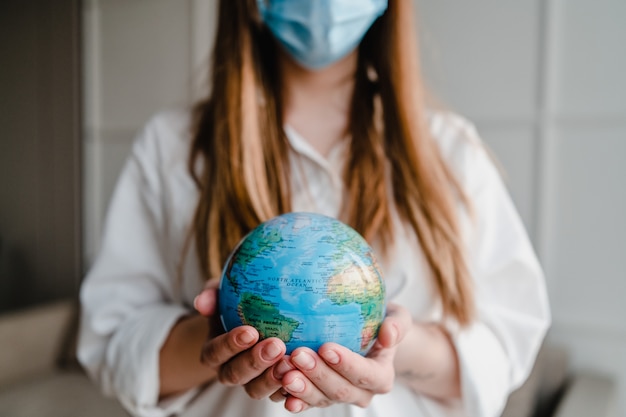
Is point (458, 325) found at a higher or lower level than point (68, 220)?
higher

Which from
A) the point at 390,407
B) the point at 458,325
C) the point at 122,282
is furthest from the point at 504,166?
the point at 122,282

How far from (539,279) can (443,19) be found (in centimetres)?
154

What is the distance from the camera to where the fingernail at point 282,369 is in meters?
0.73

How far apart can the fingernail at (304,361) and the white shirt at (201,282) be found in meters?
0.34

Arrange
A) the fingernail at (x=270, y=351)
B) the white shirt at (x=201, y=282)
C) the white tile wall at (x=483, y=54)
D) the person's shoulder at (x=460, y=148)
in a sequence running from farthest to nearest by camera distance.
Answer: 1. the white tile wall at (x=483, y=54)
2. the person's shoulder at (x=460, y=148)
3. the white shirt at (x=201, y=282)
4. the fingernail at (x=270, y=351)

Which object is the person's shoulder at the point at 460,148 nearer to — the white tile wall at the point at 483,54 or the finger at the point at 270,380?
the finger at the point at 270,380

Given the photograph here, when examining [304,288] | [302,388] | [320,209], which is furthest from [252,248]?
[320,209]

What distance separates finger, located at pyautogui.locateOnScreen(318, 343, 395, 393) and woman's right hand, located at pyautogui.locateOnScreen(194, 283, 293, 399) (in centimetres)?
6

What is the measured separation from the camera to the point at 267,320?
760 mm

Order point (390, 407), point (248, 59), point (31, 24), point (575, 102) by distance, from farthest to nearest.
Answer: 1. point (31, 24)
2. point (575, 102)
3. point (248, 59)
4. point (390, 407)

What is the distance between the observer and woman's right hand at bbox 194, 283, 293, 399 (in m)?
0.71

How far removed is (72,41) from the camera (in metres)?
3.32

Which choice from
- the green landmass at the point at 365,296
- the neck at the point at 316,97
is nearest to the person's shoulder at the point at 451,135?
the neck at the point at 316,97

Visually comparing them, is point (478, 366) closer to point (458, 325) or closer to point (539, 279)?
point (458, 325)
